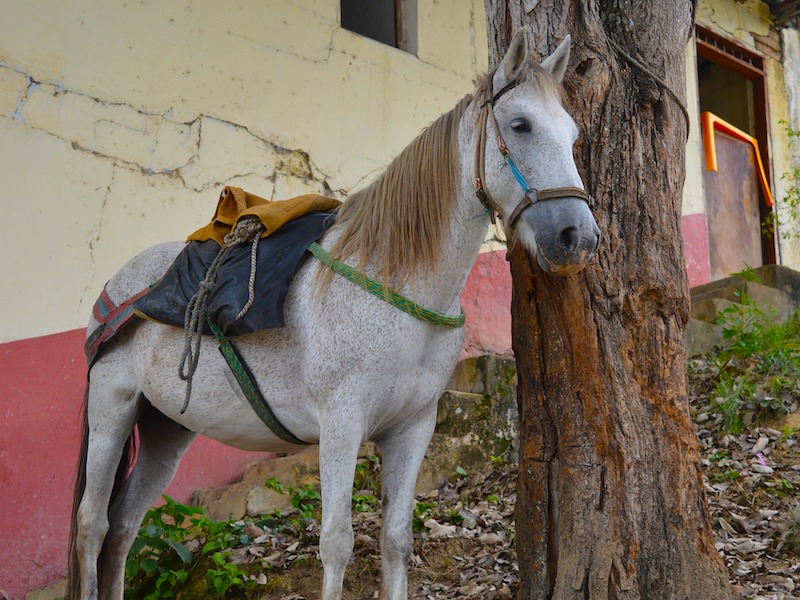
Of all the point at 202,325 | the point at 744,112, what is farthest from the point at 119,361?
the point at 744,112

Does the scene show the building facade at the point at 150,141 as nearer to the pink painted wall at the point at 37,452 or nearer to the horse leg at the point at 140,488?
the pink painted wall at the point at 37,452

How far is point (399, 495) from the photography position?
3.37 meters

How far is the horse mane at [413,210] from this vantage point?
3.26m

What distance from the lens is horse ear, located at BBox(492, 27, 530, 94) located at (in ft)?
10.2

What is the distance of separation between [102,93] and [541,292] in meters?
3.35

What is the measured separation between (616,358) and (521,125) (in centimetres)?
91

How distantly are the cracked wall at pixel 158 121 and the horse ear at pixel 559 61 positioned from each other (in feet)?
10.5

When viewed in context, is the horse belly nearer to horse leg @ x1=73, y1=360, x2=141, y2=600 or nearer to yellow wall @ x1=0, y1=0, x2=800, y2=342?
horse leg @ x1=73, y1=360, x2=141, y2=600

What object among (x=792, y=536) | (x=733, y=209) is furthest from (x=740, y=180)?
(x=792, y=536)

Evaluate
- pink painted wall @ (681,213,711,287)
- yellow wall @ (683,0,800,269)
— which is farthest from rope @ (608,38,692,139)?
yellow wall @ (683,0,800,269)

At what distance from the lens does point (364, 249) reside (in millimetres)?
3332

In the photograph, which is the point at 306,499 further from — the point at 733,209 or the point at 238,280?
the point at 733,209

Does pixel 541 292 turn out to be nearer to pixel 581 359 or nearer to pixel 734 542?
pixel 581 359

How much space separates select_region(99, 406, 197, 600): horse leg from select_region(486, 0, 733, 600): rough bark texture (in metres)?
1.66
